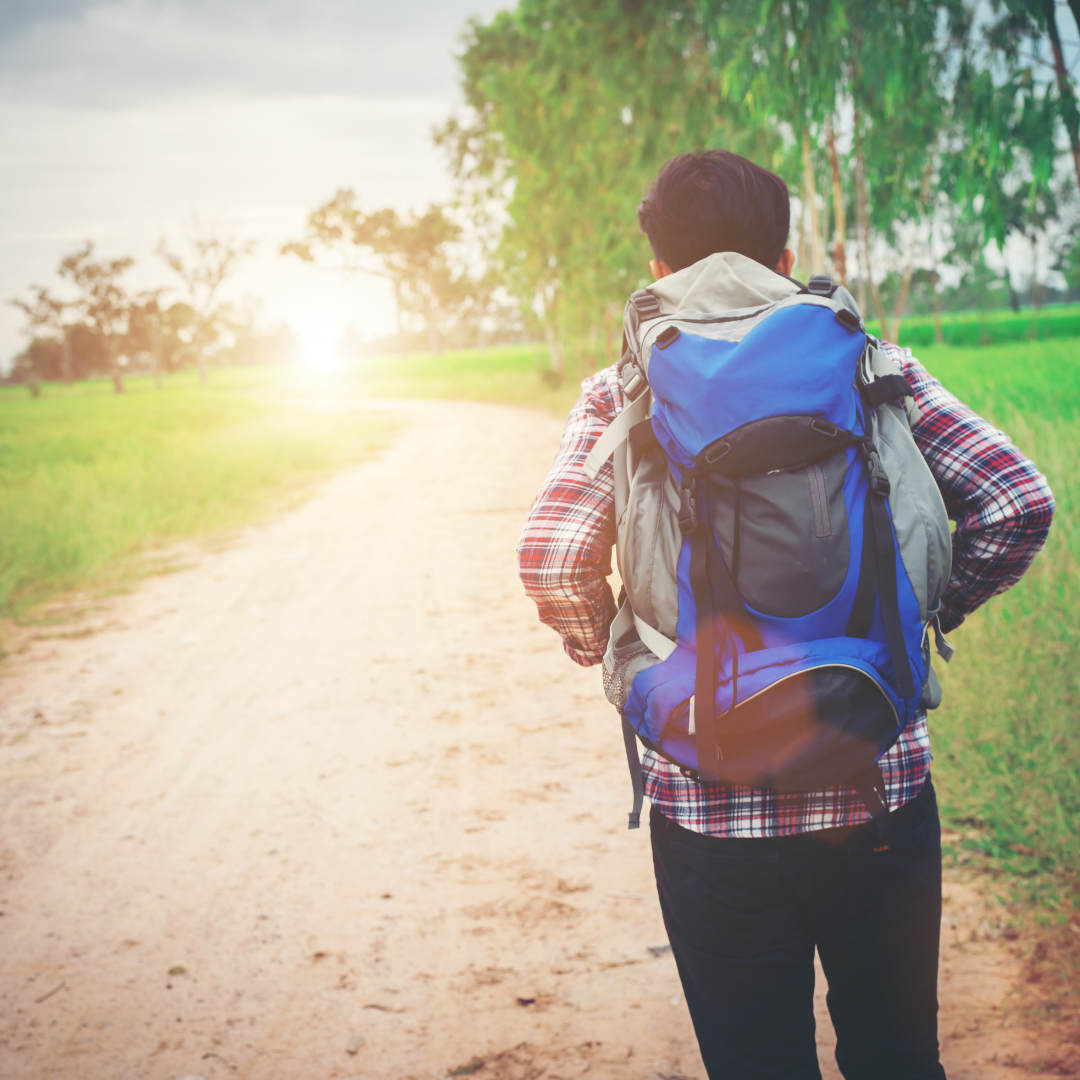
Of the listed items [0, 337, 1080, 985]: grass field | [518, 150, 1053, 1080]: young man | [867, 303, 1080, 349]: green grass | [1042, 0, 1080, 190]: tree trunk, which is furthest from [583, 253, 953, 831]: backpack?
[867, 303, 1080, 349]: green grass

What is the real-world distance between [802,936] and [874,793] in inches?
11.1

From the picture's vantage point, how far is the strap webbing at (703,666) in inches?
46.0


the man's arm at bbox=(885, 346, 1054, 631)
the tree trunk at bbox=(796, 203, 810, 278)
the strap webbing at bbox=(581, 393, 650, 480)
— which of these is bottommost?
the man's arm at bbox=(885, 346, 1054, 631)

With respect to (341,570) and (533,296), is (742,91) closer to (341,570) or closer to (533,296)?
(341,570)

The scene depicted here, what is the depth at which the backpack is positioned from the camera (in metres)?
1.15

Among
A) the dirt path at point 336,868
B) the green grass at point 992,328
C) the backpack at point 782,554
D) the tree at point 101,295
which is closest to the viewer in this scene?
the backpack at point 782,554

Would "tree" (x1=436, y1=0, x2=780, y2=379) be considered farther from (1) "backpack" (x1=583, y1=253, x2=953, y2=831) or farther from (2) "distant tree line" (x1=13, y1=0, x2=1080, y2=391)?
(1) "backpack" (x1=583, y1=253, x2=953, y2=831)

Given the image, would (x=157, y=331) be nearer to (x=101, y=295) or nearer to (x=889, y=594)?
(x=101, y=295)

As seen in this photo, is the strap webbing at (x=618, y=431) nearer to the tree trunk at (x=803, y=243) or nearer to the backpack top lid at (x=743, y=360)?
the backpack top lid at (x=743, y=360)

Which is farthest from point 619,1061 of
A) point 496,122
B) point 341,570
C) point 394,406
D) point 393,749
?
point 394,406

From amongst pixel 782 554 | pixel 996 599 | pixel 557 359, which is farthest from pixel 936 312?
pixel 782 554

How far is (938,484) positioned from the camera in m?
1.40

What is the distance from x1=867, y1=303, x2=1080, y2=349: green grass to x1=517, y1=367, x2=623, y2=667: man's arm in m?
29.0

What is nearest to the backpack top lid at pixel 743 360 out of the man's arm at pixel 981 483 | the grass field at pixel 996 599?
the man's arm at pixel 981 483
